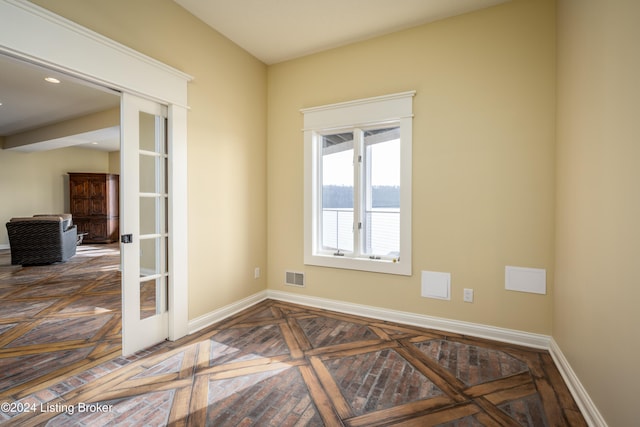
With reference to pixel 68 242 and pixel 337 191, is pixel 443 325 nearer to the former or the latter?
pixel 337 191

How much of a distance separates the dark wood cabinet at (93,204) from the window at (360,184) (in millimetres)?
8287

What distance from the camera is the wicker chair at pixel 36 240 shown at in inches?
229

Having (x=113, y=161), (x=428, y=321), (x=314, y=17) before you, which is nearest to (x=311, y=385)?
(x=428, y=321)

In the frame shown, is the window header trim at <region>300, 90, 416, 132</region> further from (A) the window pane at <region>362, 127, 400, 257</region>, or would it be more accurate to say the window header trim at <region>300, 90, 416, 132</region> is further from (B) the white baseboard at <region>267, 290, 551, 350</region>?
(B) the white baseboard at <region>267, 290, 551, 350</region>

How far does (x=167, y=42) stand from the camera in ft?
8.61

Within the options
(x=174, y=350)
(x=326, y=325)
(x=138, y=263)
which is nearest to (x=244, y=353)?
(x=174, y=350)

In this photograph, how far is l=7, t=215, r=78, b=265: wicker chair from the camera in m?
5.82

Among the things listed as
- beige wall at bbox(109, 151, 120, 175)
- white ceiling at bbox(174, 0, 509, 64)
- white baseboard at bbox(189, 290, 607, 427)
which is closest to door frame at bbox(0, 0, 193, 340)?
white baseboard at bbox(189, 290, 607, 427)

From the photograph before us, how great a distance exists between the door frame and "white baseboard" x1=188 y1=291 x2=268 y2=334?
12 cm

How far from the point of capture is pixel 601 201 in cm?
168

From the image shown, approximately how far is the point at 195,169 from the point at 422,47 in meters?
2.50

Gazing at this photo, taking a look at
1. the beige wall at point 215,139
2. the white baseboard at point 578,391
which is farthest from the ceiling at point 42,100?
the white baseboard at point 578,391

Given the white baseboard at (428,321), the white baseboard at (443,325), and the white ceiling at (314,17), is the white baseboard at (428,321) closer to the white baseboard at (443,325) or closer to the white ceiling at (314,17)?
the white baseboard at (443,325)

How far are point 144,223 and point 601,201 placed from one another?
3.12m
